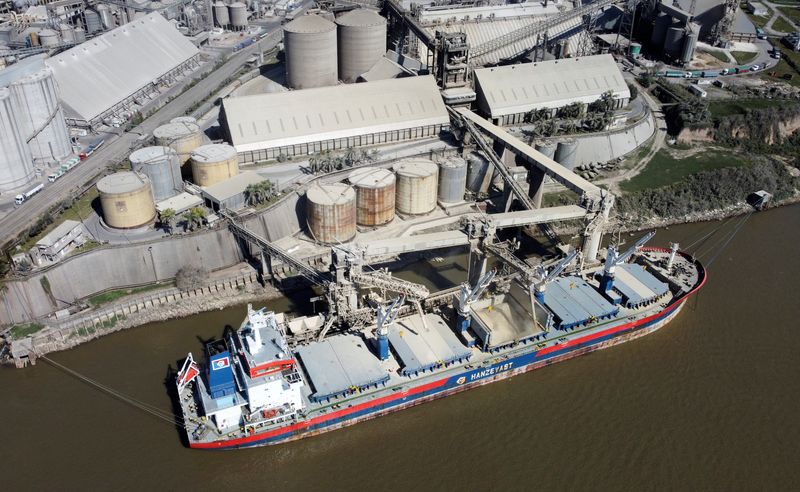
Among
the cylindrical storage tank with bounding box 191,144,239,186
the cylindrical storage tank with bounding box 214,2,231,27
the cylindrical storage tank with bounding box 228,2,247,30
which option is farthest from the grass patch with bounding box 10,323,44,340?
the cylindrical storage tank with bounding box 214,2,231,27

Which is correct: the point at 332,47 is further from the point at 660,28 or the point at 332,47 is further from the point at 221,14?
the point at 660,28

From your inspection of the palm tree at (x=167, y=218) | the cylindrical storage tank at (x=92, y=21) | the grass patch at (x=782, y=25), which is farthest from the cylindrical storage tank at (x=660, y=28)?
the cylindrical storage tank at (x=92, y=21)

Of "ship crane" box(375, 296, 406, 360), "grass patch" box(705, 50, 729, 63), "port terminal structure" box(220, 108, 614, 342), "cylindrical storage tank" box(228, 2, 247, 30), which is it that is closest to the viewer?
"ship crane" box(375, 296, 406, 360)

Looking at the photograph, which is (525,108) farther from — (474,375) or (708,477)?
(708,477)

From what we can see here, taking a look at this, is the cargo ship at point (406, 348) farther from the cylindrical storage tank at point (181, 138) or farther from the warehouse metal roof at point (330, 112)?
the warehouse metal roof at point (330, 112)

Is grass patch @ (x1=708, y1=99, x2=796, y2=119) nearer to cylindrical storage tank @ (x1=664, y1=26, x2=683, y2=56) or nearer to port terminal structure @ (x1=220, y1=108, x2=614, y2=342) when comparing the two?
cylindrical storage tank @ (x1=664, y1=26, x2=683, y2=56)

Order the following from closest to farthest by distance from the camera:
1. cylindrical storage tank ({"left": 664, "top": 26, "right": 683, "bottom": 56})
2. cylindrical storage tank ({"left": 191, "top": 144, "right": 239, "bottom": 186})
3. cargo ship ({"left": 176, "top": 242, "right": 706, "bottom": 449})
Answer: cargo ship ({"left": 176, "top": 242, "right": 706, "bottom": 449}) < cylindrical storage tank ({"left": 191, "top": 144, "right": 239, "bottom": 186}) < cylindrical storage tank ({"left": 664, "top": 26, "right": 683, "bottom": 56})

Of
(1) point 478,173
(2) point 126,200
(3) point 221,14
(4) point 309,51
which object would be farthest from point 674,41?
(2) point 126,200
